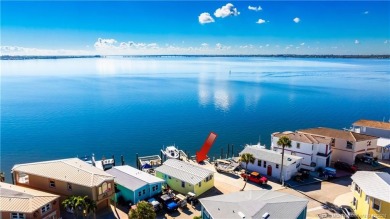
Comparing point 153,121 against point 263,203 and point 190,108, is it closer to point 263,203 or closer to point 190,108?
point 190,108

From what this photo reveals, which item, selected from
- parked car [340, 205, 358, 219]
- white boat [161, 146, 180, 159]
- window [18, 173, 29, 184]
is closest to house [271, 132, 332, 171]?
parked car [340, 205, 358, 219]

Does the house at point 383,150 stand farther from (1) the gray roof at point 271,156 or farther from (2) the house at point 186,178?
(2) the house at point 186,178

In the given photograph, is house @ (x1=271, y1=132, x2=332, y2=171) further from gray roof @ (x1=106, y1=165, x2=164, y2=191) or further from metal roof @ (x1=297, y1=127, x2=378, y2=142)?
gray roof @ (x1=106, y1=165, x2=164, y2=191)

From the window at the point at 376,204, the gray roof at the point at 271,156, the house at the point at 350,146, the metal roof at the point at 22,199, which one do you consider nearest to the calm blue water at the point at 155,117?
the gray roof at the point at 271,156

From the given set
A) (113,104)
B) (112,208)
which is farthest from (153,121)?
(112,208)

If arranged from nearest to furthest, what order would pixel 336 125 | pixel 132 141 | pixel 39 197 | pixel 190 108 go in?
pixel 39 197
pixel 132 141
pixel 336 125
pixel 190 108
